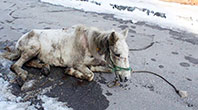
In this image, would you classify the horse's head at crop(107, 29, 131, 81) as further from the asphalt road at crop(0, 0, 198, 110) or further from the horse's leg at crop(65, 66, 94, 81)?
the horse's leg at crop(65, 66, 94, 81)

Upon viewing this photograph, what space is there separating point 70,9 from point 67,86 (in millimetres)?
6297

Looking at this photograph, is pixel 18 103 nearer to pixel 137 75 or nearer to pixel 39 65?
pixel 39 65

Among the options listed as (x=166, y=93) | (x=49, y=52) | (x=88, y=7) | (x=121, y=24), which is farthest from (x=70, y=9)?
(x=166, y=93)

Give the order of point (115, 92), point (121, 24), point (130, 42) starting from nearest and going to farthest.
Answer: point (115, 92) < point (130, 42) < point (121, 24)

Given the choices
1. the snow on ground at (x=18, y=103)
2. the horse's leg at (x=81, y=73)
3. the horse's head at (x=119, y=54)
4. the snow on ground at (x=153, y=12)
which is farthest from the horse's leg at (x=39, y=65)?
the snow on ground at (x=153, y=12)

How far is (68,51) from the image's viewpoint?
3.74 meters

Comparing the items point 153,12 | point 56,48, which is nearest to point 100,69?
point 56,48

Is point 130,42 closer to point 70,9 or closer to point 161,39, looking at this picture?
point 161,39

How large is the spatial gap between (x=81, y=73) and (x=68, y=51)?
0.55 m

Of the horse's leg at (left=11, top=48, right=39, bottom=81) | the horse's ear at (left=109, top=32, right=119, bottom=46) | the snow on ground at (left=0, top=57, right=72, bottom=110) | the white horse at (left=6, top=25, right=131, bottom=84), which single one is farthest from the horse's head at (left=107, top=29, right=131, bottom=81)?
the horse's leg at (left=11, top=48, right=39, bottom=81)

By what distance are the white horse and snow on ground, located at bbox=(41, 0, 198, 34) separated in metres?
4.31

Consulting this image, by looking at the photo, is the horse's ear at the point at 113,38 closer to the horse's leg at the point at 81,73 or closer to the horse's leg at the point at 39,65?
the horse's leg at the point at 81,73

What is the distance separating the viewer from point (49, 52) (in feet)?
12.5

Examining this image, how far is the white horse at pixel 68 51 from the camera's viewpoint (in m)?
3.45
